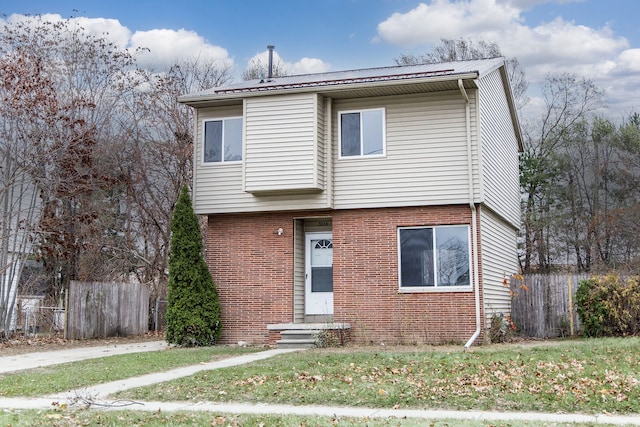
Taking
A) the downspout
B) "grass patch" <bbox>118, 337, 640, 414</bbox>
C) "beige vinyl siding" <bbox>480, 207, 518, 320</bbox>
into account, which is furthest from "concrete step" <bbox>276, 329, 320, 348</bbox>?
"beige vinyl siding" <bbox>480, 207, 518, 320</bbox>

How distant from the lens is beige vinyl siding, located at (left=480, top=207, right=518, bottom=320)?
15891mm

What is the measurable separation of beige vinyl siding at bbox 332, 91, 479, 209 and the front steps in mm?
2762

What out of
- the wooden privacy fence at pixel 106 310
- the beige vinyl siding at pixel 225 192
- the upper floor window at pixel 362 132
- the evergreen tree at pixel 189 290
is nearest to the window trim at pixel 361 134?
the upper floor window at pixel 362 132

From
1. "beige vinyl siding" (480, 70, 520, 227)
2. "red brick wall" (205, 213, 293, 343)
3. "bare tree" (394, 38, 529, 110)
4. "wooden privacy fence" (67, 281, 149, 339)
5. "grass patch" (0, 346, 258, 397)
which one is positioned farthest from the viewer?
"bare tree" (394, 38, 529, 110)

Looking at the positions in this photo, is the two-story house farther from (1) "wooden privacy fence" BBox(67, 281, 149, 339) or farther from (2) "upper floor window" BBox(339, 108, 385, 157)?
(1) "wooden privacy fence" BBox(67, 281, 149, 339)

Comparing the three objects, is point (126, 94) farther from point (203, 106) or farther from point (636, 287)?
point (636, 287)

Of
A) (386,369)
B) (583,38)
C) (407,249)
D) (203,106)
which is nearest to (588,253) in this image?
(583,38)

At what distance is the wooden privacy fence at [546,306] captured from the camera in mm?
18078

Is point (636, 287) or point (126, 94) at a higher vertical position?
point (126, 94)

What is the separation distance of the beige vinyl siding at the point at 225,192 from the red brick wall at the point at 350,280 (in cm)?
37

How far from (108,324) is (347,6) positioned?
41.4ft

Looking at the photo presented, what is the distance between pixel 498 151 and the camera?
1842 cm

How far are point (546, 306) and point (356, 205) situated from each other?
6172mm

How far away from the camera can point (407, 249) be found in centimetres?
1599
